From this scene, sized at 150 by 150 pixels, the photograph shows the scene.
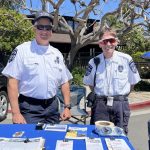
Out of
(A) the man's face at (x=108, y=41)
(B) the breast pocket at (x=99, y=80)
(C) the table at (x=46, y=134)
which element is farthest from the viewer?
(B) the breast pocket at (x=99, y=80)

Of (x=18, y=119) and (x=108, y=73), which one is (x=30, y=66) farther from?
(x=108, y=73)

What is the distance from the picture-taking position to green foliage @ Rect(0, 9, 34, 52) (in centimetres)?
1858

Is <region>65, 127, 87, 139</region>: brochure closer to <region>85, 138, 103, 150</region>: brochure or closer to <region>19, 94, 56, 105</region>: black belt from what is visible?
<region>85, 138, 103, 150</region>: brochure

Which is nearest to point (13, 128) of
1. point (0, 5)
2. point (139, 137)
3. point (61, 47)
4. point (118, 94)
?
point (118, 94)

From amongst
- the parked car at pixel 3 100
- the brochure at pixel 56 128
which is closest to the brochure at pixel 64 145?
the brochure at pixel 56 128

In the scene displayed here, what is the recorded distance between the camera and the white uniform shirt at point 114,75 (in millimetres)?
4930

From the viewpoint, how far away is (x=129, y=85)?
5.08 m

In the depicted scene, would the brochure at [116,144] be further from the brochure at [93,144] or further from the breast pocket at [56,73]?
the breast pocket at [56,73]

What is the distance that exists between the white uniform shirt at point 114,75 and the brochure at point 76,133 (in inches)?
50.2

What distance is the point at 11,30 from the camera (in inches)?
736

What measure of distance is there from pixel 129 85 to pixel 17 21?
14272 mm

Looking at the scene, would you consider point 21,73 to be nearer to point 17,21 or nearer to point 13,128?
point 13,128

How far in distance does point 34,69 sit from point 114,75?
1.13 m

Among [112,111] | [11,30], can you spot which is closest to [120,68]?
[112,111]
